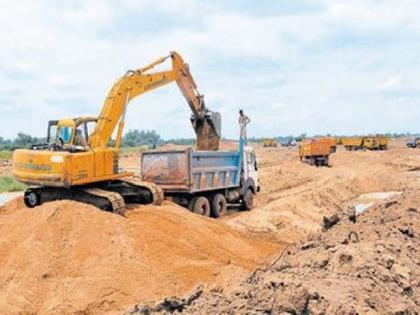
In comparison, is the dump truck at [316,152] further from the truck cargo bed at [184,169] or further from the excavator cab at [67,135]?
the excavator cab at [67,135]

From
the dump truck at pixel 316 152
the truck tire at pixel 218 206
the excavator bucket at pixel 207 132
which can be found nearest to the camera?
the truck tire at pixel 218 206

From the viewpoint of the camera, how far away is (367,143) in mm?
69000

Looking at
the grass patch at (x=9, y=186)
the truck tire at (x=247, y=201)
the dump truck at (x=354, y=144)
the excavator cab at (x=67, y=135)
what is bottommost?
the grass patch at (x=9, y=186)

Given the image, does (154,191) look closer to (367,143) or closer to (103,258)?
(103,258)

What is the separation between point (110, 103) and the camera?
15.4m

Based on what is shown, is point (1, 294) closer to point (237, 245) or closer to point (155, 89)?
point (237, 245)

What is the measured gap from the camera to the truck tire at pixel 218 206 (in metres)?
18.7

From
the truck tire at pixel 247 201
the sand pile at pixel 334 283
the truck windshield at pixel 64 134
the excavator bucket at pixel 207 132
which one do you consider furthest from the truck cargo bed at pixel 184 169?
the sand pile at pixel 334 283

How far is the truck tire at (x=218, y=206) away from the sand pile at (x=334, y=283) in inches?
399

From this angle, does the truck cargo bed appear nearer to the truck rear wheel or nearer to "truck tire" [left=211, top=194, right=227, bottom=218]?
"truck tire" [left=211, top=194, right=227, bottom=218]

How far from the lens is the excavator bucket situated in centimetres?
1973

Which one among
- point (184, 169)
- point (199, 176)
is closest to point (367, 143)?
point (199, 176)

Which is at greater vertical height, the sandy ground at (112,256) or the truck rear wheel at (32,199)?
the truck rear wheel at (32,199)

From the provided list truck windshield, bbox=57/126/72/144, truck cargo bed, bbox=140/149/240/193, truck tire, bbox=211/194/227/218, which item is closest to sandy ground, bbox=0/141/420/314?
truck windshield, bbox=57/126/72/144
